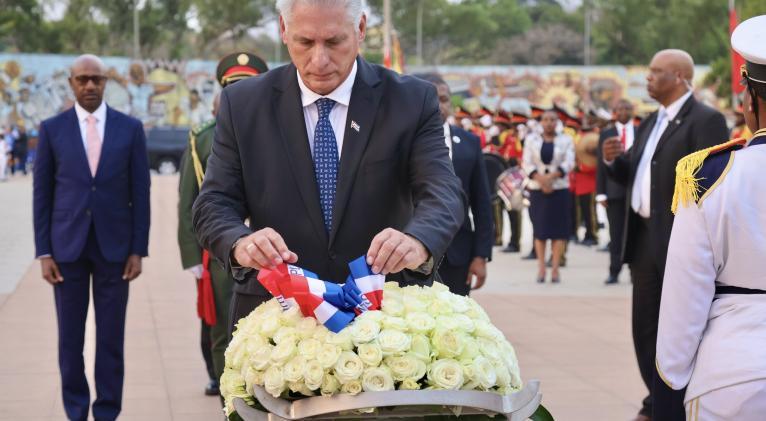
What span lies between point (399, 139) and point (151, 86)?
2428 inches

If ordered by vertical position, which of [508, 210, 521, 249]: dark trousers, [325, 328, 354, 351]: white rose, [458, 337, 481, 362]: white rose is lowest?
[508, 210, 521, 249]: dark trousers

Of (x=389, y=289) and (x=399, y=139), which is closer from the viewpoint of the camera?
(x=389, y=289)

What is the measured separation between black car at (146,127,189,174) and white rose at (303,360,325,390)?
48.0 m

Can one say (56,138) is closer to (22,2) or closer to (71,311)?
(71,311)

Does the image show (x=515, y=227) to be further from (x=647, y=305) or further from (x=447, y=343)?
(x=447, y=343)

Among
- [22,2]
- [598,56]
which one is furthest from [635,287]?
[598,56]

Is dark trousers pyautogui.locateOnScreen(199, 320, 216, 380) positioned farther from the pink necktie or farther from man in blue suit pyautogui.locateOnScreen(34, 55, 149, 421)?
the pink necktie

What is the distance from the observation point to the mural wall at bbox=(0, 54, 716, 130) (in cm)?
6091

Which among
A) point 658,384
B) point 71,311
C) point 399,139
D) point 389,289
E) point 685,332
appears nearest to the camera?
point 389,289

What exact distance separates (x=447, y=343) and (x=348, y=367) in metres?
0.24

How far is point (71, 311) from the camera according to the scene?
6707mm

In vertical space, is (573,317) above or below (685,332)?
below

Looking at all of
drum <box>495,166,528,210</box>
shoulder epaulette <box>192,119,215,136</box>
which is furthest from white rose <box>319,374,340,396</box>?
drum <box>495,166,528,210</box>

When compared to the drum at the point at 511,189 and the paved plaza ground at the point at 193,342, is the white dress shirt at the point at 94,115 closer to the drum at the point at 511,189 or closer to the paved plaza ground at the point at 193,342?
the paved plaza ground at the point at 193,342
